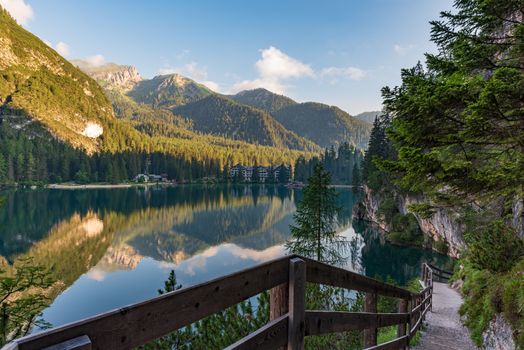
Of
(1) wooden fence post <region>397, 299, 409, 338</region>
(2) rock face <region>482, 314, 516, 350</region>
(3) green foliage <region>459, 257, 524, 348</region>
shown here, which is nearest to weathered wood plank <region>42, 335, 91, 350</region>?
(1) wooden fence post <region>397, 299, 409, 338</region>

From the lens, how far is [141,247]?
155ft

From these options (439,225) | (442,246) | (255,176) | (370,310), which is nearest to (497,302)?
(370,310)

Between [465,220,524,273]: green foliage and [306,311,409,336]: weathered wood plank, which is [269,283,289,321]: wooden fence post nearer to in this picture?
[306,311,409,336]: weathered wood plank

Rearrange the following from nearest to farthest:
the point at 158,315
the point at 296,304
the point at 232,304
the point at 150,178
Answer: the point at 158,315
the point at 232,304
the point at 296,304
the point at 150,178

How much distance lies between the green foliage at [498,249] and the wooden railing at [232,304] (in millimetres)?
8340

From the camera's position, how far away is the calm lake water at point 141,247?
29.4 metres

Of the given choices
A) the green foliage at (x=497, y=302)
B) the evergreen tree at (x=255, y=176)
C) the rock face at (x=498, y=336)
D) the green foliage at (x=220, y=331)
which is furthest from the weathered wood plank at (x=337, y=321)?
the evergreen tree at (x=255, y=176)

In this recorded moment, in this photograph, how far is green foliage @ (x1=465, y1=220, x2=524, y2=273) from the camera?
32.0 feet

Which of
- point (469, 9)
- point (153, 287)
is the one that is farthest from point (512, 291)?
point (153, 287)

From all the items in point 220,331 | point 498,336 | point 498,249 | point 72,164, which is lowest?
point 220,331

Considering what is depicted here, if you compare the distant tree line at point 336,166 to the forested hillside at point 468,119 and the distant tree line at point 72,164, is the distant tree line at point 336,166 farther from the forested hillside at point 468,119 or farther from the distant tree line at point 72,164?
the forested hillside at point 468,119

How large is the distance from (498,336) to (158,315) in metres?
9.36

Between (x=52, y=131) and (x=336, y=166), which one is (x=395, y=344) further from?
(x=336, y=166)

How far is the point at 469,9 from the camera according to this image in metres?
6.92
